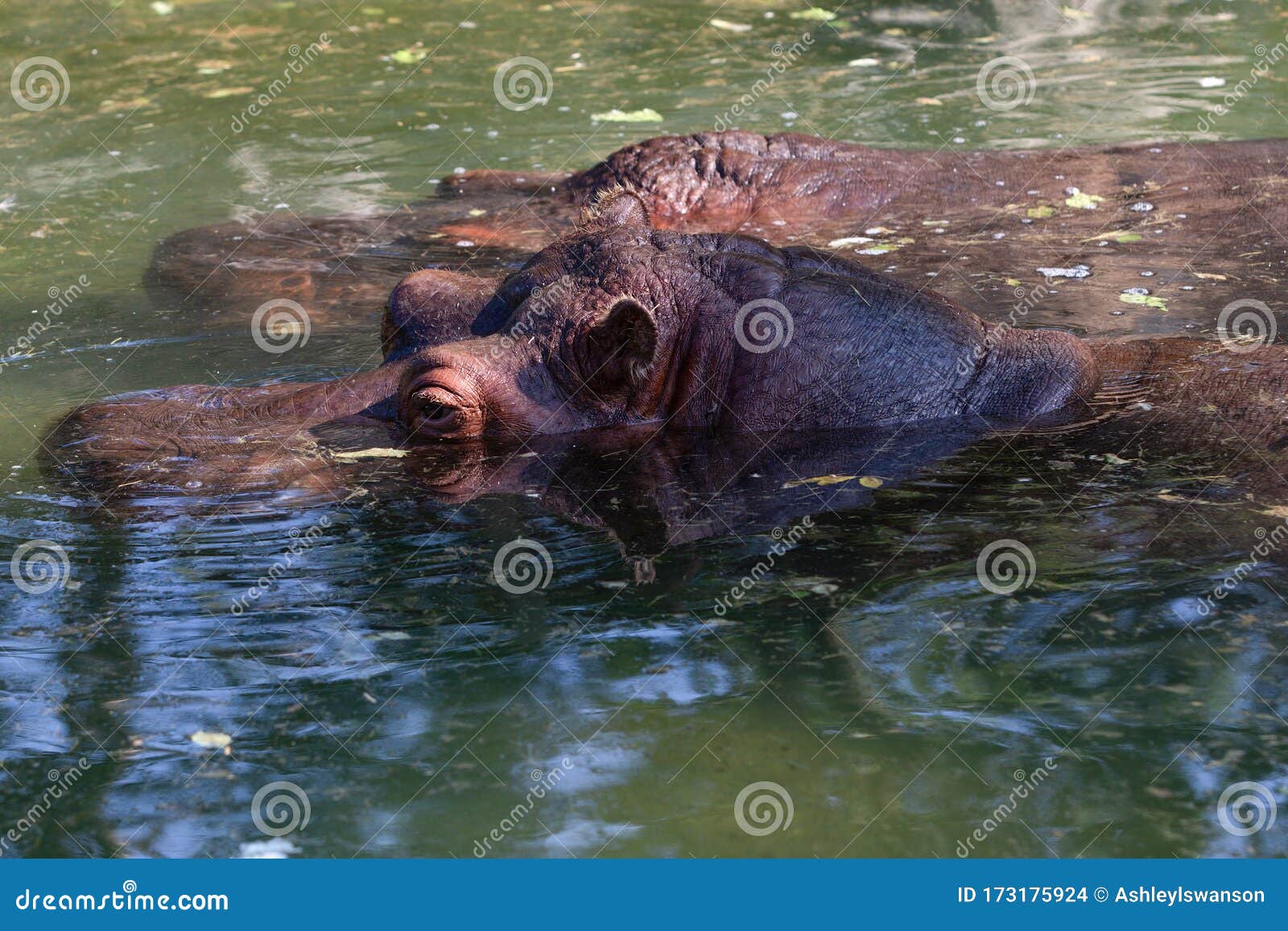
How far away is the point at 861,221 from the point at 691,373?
14.6 feet

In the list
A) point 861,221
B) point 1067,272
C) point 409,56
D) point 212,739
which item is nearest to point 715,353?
point 212,739

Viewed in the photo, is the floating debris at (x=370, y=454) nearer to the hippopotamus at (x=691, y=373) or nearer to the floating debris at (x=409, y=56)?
the hippopotamus at (x=691, y=373)

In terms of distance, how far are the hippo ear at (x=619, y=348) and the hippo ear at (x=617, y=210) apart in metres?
1.12

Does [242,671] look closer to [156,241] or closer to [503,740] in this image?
[503,740]

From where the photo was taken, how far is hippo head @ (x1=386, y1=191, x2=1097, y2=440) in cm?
738

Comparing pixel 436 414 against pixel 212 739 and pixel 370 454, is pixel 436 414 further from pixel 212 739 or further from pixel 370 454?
pixel 212 739

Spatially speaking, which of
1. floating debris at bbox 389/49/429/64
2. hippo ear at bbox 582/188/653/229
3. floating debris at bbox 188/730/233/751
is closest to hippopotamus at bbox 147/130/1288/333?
hippo ear at bbox 582/188/653/229

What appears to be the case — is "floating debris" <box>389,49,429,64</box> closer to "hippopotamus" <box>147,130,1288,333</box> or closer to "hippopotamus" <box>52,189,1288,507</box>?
"hippopotamus" <box>147,130,1288,333</box>

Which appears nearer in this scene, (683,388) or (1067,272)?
(683,388)

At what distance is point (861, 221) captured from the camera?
37.9 ft

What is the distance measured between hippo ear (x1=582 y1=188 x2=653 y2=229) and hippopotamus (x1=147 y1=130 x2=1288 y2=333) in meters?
1.92

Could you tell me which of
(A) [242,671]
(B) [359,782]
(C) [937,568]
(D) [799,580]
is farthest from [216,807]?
(C) [937,568]

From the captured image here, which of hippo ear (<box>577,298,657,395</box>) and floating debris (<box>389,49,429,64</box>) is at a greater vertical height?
hippo ear (<box>577,298,657,395</box>)

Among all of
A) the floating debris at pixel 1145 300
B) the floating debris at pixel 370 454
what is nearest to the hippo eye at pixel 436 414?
the floating debris at pixel 370 454
